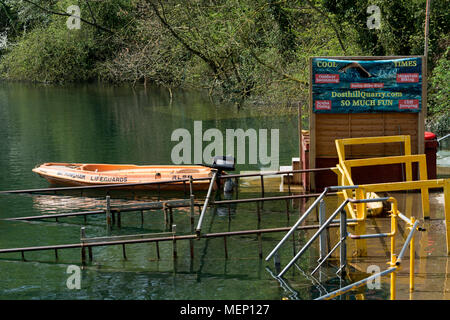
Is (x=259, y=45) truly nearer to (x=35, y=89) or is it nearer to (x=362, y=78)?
(x=362, y=78)

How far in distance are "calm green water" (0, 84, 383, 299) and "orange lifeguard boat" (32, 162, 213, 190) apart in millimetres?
803

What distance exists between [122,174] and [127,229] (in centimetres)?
515

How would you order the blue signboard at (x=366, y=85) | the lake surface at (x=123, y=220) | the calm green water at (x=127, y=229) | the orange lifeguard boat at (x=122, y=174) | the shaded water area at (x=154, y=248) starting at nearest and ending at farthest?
the shaded water area at (x=154, y=248) → the calm green water at (x=127, y=229) → the lake surface at (x=123, y=220) → the blue signboard at (x=366, y=85) → the orange lifeguard boat at (x=122, y=174)

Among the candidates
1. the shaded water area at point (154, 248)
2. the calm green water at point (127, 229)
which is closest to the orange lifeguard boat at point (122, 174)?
the shaded water area at point (154, 248)

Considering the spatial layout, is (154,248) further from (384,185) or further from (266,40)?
(266,40)

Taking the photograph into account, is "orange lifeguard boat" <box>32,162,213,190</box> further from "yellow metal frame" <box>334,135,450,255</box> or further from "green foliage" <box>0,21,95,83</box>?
"green foliage" <box>0,21,95,83</box>

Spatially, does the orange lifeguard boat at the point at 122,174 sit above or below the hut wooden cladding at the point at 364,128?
below

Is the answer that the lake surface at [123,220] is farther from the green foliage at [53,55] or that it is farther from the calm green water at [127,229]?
the green foliage at [53,55]

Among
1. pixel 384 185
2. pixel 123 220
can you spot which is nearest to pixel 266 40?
pixel 123 220

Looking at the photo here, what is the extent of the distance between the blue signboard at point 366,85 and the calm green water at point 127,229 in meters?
Result: 3.38

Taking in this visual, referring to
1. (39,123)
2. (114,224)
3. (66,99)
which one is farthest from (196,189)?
(66,99)

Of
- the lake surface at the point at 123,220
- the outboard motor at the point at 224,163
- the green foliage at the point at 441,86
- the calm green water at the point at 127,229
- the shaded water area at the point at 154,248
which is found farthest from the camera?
the green foliage at the point at 441,86

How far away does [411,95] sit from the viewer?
19.5 metres

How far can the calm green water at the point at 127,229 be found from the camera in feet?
44.4
